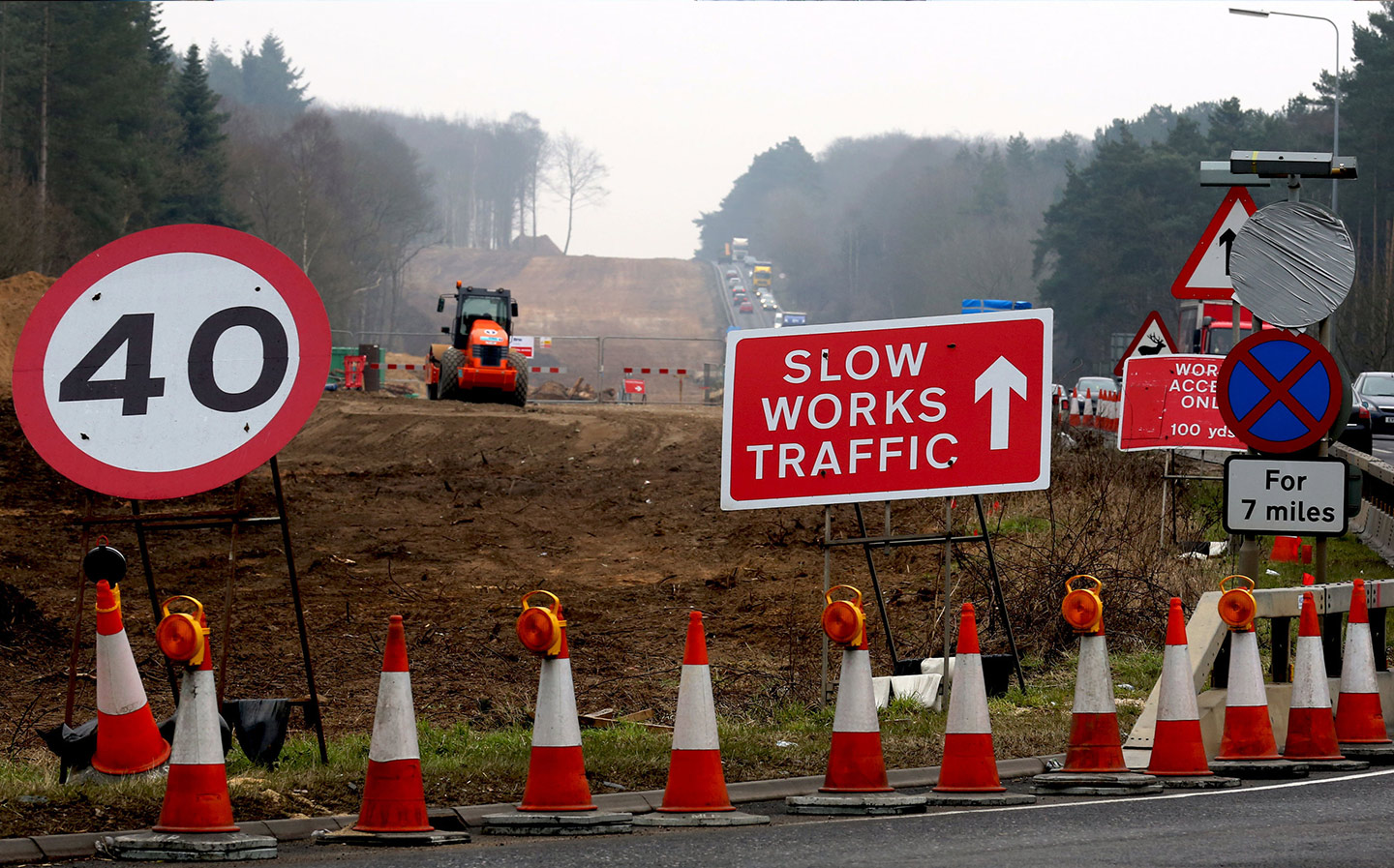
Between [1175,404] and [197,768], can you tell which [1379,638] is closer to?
[1175,404]

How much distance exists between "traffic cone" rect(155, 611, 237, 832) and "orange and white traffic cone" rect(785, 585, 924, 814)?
2477mm

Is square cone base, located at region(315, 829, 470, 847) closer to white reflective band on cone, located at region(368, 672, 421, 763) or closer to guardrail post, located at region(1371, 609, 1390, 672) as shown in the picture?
white reflective band on cone, located at region(368, 672, 421, 763)

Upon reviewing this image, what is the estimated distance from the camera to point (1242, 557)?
9.65 m

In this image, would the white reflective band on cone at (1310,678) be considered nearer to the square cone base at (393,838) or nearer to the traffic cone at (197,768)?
the square cone base at (393,838)

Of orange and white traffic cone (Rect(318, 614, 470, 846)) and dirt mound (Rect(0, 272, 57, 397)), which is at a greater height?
dirt mound (Rect(0, 272, 57, 397))

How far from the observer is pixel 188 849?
596cm

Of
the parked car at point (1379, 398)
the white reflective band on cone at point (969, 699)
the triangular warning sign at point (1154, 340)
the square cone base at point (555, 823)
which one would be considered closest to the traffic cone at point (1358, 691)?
the white reflective band on cone at point (969, 699)

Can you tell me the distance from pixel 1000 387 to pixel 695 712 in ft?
10.3

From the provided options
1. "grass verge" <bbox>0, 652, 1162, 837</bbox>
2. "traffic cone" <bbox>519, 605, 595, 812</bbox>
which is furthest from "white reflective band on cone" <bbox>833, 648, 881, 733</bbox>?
"traffic cone" <bbox>519, 605, 595, 812</bbox>

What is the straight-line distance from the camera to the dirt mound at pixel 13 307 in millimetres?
41531

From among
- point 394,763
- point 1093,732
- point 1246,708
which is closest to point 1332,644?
point 1246,708

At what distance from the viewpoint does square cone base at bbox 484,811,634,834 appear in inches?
261

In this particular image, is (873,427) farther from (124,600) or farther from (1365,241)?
(1365,241)

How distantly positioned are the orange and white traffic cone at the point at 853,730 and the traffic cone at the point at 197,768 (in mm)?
2477
